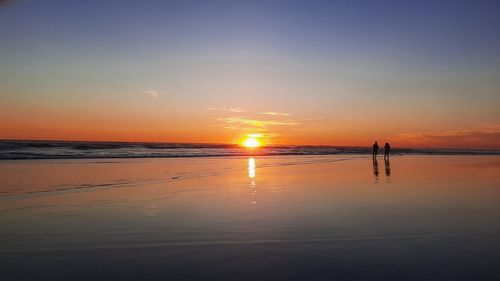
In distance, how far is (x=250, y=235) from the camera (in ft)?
23.2

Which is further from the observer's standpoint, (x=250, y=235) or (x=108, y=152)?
(x=108, y=152)

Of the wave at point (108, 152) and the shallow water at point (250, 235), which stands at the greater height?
the wave at point (108, 152)

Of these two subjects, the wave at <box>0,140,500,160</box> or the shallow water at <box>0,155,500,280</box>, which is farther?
the wave at <box>0,140,500,160</box>

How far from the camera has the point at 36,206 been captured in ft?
33.4

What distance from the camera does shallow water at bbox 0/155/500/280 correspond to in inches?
203

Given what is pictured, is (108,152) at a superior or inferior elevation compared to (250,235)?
superior

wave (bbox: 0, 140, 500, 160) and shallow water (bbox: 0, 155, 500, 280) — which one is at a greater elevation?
wave (bbox: 0, 140, 500, 160)

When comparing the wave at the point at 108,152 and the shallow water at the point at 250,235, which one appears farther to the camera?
the wave at the point at 108,152

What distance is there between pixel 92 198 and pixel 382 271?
9102 millimetres

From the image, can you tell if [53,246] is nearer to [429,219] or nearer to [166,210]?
[166,210]

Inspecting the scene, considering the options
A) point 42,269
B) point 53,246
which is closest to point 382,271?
point 42,269

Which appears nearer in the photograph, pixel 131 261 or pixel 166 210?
pixel 131 261

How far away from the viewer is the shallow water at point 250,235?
203 inches

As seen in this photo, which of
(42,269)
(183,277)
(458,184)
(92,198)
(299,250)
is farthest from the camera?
(458,184)
